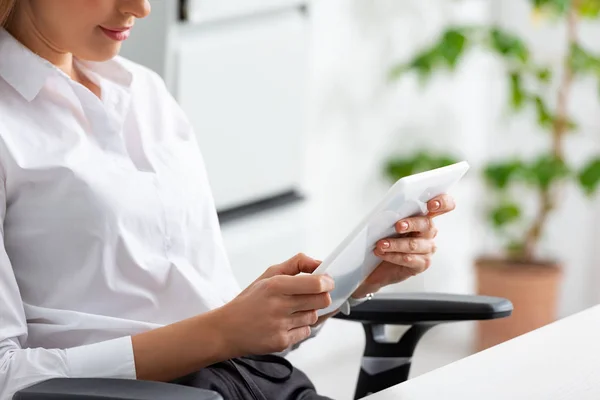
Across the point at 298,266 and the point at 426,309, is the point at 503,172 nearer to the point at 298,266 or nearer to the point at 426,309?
the point at 426,309

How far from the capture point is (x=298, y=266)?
4.75 feet

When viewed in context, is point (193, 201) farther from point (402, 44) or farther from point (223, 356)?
point (402, 44)

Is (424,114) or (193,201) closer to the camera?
(193,201)

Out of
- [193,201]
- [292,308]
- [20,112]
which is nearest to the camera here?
[292,308]

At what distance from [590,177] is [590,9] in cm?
54

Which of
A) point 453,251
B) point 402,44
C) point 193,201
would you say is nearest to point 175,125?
point 193,201

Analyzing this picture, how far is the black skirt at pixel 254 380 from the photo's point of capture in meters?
1.36

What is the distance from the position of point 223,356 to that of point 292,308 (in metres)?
0.11

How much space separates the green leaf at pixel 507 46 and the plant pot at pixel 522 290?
0.71 m

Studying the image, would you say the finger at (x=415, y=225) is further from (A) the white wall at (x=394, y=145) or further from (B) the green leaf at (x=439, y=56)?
(B) the green leaf at (x=439, y=56)

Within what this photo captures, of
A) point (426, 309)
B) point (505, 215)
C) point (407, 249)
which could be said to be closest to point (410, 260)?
point (407, 249)

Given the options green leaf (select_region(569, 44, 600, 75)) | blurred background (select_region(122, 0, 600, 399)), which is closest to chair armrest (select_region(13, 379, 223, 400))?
blurred background (select_region(122, 0, 600, 399))

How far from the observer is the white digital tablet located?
4.15 feet

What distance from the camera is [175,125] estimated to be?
1639 mm
